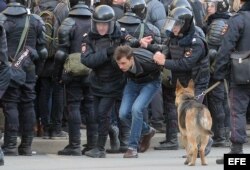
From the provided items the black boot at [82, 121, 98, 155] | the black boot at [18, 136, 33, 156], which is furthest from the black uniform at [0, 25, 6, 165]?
the black boot at [82, 121, 98, 155]

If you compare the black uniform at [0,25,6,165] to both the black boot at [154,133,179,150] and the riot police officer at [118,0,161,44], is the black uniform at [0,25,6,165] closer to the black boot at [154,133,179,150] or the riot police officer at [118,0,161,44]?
the riot police officer at [118,0,161,44]

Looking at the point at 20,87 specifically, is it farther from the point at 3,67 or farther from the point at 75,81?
the point at 3,67

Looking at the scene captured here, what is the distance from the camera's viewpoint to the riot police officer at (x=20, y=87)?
1182 cm

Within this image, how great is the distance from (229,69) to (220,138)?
2.88 meters

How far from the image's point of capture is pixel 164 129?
Answer: 14.1 m

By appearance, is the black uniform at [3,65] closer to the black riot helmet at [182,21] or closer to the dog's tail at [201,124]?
the black riot helmet at [182,21]

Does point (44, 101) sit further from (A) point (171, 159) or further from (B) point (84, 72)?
(A) point (171, 159)

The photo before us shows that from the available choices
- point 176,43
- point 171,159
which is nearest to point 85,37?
point 176,43

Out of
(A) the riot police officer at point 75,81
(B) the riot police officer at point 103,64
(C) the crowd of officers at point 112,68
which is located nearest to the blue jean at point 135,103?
(C) the crowd of officers at point 112,68

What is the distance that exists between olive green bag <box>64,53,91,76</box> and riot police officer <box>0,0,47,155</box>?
44 cm

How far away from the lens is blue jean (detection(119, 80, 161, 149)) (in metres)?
11.6

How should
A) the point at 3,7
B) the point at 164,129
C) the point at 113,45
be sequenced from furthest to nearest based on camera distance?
the point at 164,129, the point at 3,7, the point at 113,45

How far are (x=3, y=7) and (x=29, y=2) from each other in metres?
0.62

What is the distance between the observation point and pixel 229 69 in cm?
1084
